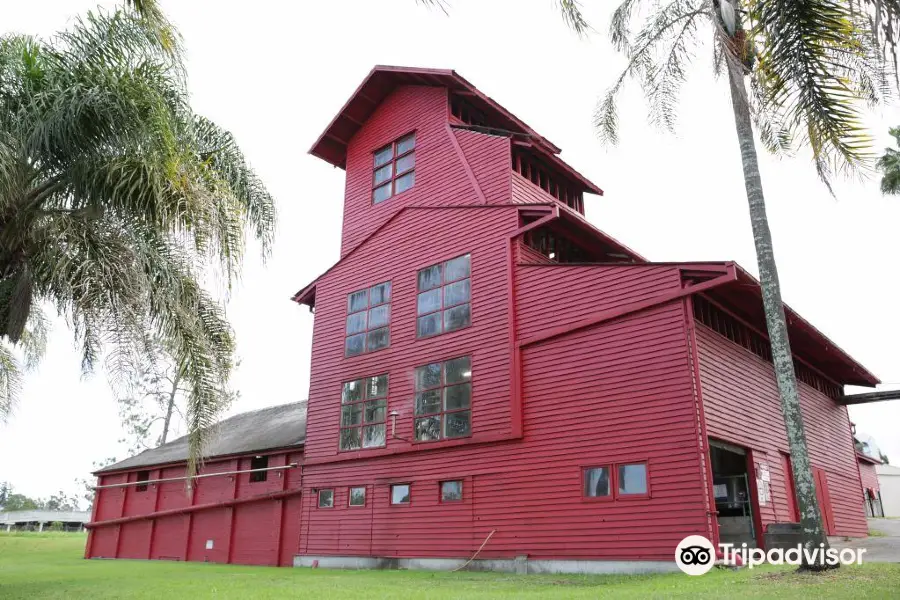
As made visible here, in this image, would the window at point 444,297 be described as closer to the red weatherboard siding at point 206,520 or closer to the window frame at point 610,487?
the window frame at point 610,487

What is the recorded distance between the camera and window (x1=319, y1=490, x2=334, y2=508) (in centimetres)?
2058

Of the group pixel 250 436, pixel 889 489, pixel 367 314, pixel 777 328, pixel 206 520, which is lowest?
pixel 206 520

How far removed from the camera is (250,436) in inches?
1061

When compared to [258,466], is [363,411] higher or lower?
higher

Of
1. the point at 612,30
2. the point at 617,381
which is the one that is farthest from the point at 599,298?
the point at 612,30

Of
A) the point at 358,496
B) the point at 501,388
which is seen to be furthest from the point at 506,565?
the point at 358,496

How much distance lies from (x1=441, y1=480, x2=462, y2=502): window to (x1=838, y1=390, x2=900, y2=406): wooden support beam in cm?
1498

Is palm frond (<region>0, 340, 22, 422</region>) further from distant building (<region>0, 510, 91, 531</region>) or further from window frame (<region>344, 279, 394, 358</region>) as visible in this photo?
distant building (<region>0, 510, 91, 531</region>)

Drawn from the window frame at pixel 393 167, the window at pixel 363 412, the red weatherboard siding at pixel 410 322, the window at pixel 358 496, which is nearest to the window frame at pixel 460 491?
the red weatherboard siding at pixel 410 322

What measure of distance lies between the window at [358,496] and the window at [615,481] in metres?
7.17

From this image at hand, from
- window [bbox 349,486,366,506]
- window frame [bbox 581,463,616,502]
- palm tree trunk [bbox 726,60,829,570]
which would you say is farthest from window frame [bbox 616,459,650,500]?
window [bbox 349,486,366,506]

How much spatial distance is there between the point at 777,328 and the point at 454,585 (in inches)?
296

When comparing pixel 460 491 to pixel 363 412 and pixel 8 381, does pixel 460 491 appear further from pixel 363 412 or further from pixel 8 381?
pixel 8 381

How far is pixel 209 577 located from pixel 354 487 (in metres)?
4.67
